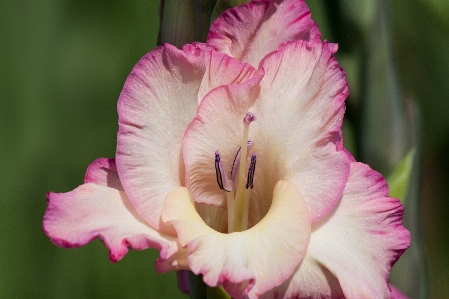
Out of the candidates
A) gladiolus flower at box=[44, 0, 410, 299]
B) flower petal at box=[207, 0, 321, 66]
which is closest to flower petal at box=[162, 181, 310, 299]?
gladiolus flower at box=[44, 0, 410, 299]

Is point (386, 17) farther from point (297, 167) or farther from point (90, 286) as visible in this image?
point (90, 286)

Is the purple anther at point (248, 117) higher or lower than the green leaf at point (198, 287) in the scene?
higher

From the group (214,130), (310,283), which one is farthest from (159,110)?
(310,283)

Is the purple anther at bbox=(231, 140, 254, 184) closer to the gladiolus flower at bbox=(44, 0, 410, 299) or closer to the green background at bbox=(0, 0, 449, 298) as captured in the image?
the gladiolus flower at bbox=(44, 0, 410, 299)

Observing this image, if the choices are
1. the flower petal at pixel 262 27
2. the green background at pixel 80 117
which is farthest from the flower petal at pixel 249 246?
the green background at pixel 80 117

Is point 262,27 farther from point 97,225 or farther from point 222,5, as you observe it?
point 97,225

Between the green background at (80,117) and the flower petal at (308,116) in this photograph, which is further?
the green background at (80,117)

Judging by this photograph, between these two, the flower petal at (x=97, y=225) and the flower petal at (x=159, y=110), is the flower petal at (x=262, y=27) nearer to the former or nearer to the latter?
the flower petal at (x=159, y=110)
